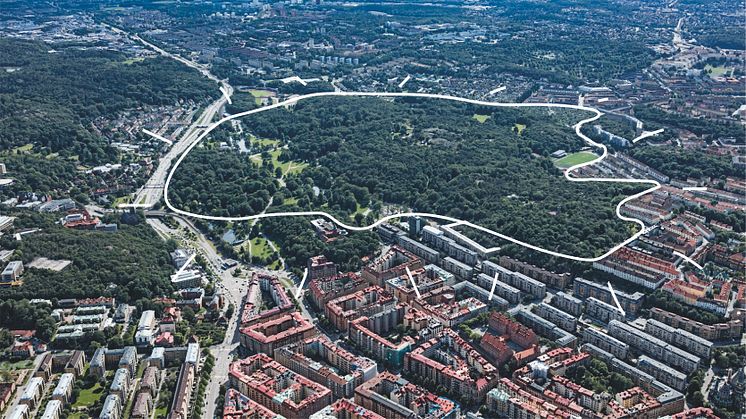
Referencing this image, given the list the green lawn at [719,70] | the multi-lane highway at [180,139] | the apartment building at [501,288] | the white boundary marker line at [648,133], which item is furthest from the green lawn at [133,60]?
the green lawn at [719,70]

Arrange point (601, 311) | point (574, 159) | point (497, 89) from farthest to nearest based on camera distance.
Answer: point (497, 89), point (574, 159), point (601, 311)

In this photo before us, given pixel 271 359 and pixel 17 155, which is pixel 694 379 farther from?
pixel 17 155

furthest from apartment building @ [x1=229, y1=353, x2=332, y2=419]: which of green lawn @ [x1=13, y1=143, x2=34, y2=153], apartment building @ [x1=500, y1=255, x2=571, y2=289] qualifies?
green lawn @ [x1=13, y1=143, x2=34, y2=153]

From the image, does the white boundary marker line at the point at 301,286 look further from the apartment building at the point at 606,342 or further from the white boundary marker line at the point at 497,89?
the white boundary marker line at the point at 497,89

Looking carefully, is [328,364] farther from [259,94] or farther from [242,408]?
[259,94]

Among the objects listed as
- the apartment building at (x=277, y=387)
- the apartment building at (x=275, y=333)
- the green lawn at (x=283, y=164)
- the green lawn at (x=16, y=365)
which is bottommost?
the green lawn at (x=283, y=164)

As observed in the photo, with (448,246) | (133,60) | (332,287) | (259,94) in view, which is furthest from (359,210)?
(133,60)

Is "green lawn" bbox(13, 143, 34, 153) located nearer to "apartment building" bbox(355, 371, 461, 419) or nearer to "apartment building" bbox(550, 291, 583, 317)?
"apartment building" bbox(355, 371, 461, 419)
